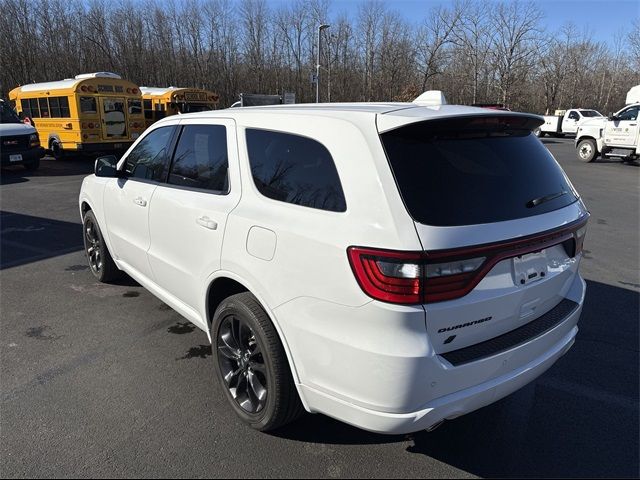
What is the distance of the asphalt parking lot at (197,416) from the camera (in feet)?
8.20

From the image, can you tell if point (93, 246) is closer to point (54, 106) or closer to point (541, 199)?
point (541, 199)

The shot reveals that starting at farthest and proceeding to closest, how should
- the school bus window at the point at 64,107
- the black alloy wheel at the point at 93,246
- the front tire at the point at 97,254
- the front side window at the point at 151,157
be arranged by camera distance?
the school bus window at the point at 64,107 → the black alloy wheel at the point at 93,246 → the front tire at the point at 97,254 → the front side window at the point at 151,157

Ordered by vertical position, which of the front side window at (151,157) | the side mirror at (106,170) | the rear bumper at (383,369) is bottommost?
the rear bumper at (383,369)

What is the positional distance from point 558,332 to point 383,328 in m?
1.19

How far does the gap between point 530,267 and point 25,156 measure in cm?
1493

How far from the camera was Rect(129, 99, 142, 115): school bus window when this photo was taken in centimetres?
1717

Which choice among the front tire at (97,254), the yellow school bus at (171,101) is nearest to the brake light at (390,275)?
the front tire at (97,254)

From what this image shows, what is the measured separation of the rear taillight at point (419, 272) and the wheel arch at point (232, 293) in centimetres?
63

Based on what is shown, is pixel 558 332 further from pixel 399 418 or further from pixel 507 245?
pixel 399 418

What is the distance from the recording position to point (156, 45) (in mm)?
38281

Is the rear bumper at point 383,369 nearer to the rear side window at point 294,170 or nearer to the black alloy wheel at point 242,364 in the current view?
the black alloy wheel at point 242,364

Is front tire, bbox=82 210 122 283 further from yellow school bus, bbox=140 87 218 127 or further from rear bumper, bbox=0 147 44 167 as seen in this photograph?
yellow school bus, bbox=140 87 218 127

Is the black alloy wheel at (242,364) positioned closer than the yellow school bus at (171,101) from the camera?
Yes

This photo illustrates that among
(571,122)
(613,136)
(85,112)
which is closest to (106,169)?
(85,112)
